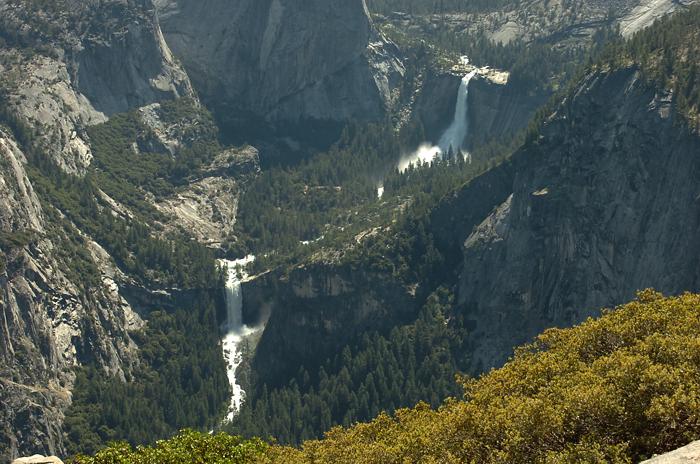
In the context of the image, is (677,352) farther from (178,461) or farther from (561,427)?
(178,461)

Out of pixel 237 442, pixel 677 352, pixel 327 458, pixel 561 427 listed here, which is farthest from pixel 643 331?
pixel 237 442

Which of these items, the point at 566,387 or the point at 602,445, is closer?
the point at 602,445

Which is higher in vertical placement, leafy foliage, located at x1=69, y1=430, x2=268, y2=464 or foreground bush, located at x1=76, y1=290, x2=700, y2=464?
foreground bush, located at x1=76, y1=290, x2=700, y2=464

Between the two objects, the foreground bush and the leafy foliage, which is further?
the leafy foliage

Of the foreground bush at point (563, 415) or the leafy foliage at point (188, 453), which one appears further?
the leafy foliage at point (188, 453)

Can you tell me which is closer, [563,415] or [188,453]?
[563,415]

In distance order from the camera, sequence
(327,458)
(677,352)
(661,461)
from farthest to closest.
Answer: (327,458) → (677,352) → (661,461)

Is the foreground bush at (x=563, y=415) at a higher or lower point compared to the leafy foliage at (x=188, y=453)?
higher

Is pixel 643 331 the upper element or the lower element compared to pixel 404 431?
upper

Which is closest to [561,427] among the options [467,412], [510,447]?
[510,447]

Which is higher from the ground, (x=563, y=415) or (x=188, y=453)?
(x=563, y=415)

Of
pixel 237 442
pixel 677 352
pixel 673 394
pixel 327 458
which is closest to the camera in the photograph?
pixel 673 394
